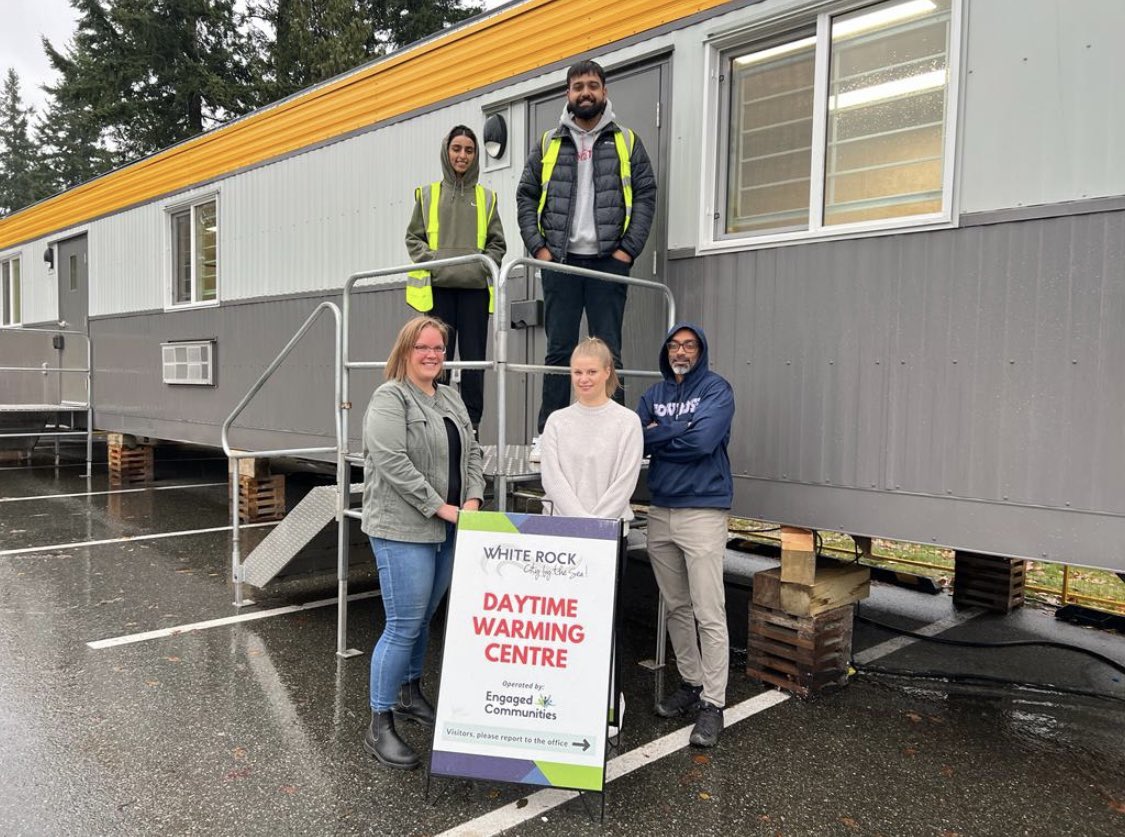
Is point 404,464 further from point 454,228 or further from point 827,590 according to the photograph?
point 827,590

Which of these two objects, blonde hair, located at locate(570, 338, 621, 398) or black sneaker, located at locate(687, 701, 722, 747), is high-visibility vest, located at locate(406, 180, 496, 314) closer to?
blonde hair, located at locate(570, 338, 621, 398)

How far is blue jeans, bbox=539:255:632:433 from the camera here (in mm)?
4254

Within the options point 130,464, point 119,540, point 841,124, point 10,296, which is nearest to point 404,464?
point 841,124

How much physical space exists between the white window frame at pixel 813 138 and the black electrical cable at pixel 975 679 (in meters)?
2.21

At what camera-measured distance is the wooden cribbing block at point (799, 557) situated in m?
4.02

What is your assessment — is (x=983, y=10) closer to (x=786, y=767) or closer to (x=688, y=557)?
(x=688, y=557)

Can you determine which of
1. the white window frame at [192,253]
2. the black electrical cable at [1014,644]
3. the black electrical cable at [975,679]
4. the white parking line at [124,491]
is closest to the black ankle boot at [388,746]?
the black electrical cable at [975,679]

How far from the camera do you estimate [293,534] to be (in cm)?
498

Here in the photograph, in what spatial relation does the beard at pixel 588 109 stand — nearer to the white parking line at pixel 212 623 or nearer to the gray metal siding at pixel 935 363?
the gray metal siding at pixel 935 363

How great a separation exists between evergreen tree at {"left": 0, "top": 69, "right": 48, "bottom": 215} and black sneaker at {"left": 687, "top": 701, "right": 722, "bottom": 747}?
4409cm

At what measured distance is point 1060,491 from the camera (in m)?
3.30

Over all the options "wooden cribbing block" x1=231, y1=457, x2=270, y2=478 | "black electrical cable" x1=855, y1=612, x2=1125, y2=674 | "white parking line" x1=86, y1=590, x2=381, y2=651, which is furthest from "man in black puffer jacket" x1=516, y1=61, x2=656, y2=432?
"wooden cribbing block" x1=231, y1=457, x2=270, y2=478

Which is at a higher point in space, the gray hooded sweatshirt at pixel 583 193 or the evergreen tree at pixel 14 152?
the evergreen tree at pixel 14 152

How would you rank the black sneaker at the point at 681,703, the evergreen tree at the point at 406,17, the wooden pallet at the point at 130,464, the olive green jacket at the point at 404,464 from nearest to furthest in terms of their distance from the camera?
the olive green jacket at the point at 404,464 < the black sneaker at the point at 681,703 < the wooden pallet at the point at 130,464 < the evergreen tree at the point at 406,17
